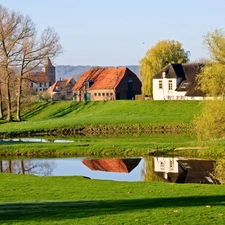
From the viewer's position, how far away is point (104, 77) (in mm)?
101812

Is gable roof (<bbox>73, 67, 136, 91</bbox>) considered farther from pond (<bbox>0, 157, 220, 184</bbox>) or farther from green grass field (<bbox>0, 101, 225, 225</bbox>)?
pond (<bbox>0, 157, 220, 184</bbox>)

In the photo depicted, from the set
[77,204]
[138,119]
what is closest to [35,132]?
[138,119]

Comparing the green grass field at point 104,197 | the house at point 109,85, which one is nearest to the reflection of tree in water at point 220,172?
the green grass field at point 104,197

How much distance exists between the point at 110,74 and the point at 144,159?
62.7m

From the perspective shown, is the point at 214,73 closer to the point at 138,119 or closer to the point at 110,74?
the point at 138,119

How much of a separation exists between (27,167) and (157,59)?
55806mm

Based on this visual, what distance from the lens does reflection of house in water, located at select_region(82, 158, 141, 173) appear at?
36.9 metres

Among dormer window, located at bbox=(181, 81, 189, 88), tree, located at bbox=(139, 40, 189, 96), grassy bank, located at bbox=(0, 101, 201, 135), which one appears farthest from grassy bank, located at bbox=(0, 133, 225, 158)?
tree, located at bbox=(139, 40, 189, 96)

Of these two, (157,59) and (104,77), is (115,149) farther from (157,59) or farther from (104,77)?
(104,77)

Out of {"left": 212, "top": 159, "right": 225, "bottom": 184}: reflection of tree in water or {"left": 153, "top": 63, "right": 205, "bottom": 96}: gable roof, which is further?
{"left": 153, "top": 63, "right": 205, "bottom": 96}: gable roof

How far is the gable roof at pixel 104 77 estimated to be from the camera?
98.6 metres

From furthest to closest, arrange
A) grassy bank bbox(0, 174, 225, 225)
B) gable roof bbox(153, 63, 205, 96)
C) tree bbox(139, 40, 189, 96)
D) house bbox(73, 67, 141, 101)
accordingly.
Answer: house bbox(73, 67, 141, 101) → tree bbox(139, 40, 189, 96) → gable roof bbox(153, 63, 205, 96) → grassy bank bbox(0, 174, 225, 225)

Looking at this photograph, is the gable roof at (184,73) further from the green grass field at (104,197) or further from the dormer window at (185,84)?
the green grass field at (104,197)

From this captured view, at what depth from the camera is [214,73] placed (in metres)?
33.5
